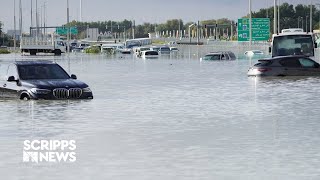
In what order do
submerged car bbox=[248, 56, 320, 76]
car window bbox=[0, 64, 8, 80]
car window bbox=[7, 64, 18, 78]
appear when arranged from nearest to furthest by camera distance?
1. car window bbox=[7, 64, 18, 78]
2. car window bbox=[0, 64, 8, 80]
3. submerged car bbox=[248, 56, 320, 76]

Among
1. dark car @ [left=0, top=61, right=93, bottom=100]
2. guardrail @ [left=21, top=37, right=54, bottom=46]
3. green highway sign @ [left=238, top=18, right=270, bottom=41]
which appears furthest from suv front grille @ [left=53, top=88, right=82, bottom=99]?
guardrail @ [left=21, top=37, right=54, bottom=46]

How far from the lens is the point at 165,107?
24328 mm

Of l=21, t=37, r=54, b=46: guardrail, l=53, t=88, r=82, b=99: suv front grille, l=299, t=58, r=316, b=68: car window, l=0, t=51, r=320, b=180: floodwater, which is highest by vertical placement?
l=21, t=37, r=54, b=46: guardrail

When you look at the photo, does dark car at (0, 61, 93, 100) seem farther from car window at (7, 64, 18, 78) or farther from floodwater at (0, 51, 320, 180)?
floodwater at (0, 51, 320, 180)

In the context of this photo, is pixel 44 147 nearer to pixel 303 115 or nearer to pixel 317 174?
pixel 317 174

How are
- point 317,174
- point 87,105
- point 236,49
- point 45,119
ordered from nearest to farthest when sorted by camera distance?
point 317,174 < point 45,119 < point 87,105 < point 236,49

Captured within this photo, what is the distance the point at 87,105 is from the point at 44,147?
9.96 meters

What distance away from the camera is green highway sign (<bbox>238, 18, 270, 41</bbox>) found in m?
94.3

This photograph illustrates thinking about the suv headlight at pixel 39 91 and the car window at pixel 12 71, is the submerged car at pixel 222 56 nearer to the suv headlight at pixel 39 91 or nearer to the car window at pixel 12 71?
the car window at pixel 12 71

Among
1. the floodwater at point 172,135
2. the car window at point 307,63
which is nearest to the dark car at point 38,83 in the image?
the floodwater at point 172,135

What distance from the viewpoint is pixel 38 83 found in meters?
25.1

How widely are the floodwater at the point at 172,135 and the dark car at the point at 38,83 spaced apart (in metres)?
0.29

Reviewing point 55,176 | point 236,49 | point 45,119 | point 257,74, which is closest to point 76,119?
point 45,119

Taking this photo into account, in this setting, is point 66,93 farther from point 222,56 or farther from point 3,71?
point 222,56
